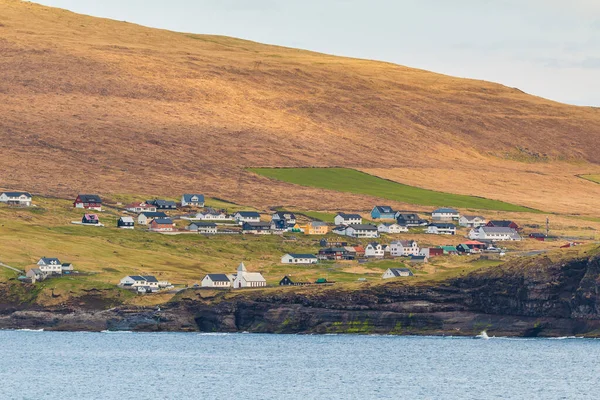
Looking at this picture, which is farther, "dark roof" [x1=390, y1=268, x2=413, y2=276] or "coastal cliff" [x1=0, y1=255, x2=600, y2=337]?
"dark roof" [x1=390, y1=268, x2=413, y2=276]

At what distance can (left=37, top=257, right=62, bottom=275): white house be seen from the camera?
185000 mm

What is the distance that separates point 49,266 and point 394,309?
5113 centimetres

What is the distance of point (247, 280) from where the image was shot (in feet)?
596

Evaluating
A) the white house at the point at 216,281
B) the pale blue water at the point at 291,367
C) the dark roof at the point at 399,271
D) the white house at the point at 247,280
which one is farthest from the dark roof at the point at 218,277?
the dark roof at the point at 399,271

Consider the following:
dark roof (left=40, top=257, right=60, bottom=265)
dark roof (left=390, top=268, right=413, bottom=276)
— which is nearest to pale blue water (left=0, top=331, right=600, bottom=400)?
dark roof (left=40, top=257, right=60, bottom=265)

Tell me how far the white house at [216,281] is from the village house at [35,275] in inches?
892

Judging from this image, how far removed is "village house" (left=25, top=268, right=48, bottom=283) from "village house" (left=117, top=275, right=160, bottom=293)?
11.4m

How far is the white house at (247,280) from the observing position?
181 m

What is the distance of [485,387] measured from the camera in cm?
11869

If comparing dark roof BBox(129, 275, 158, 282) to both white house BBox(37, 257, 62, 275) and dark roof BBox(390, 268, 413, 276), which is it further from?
dark roof BBox(390, 268, 413, 276)

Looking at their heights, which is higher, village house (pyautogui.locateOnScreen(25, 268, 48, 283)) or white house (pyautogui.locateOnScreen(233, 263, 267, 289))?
white house (pyautogui.locateOnScreen(233, 263, 267, 289))

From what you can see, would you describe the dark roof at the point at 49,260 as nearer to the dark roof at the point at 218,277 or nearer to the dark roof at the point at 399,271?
the dark roof at the point at 218,277

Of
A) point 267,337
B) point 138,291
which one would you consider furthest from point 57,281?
point 267,337

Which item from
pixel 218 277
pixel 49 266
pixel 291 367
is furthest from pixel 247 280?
pixel 291 367
